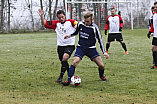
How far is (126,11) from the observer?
32125mm

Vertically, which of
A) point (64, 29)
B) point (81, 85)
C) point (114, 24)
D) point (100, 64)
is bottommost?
point (81, 85)

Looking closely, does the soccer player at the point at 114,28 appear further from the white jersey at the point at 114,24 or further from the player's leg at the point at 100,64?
the player's leg at the point at 100,64

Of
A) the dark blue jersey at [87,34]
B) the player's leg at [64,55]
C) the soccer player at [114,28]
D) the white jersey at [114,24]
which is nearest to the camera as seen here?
the dark blue jersey at [87,34]

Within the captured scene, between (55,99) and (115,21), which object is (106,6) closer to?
(115,21)

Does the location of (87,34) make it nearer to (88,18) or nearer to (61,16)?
(88,18)

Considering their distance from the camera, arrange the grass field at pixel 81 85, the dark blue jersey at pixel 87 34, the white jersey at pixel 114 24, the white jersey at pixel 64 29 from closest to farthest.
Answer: the grass field at pixel 81 85
the dark blue jersey at pixel 87 34
the white jersey at pixel 64 29
the white jersey at pixel 114 24

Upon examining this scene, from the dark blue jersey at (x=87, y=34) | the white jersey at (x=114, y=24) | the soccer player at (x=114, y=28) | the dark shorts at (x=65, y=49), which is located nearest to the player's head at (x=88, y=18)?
the dark blue jersey at (x=87, y=34)

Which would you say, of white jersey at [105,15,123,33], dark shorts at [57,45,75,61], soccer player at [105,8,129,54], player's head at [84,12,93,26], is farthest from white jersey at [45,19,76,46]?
white jersey at [105,15,123,33]

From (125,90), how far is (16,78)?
2.82m

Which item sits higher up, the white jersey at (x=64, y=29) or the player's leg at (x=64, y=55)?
the white jersey at (x=64, y=29)

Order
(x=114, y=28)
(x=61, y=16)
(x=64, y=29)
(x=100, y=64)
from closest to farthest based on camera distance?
(x=100, y=64) < (x=61, y=16) < (x=64, y=29) < (x=114, y=28)

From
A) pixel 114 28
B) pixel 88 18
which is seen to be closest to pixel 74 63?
pixel 88 18

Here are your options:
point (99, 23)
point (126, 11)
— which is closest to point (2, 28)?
point (99, 23)

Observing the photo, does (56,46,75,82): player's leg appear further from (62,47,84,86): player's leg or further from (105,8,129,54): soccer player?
(105,8,129,54): soccer player
